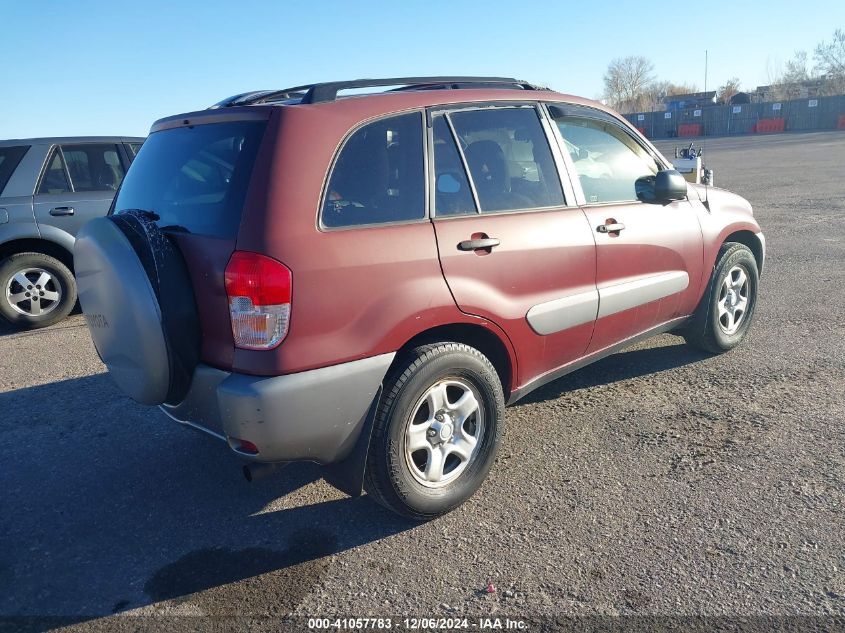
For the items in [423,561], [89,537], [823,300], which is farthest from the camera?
[823,300]

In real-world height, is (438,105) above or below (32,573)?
above

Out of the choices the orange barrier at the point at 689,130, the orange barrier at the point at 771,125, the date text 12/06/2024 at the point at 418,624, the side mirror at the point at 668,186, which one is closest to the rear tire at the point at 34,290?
the date text 12/06/2024 at the point at 418,624

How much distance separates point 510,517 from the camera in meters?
3.18

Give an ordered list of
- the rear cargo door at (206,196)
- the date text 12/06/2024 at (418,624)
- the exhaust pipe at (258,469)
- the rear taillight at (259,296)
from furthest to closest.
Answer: the exhaust pipe at (258,469) < the rear cargo door at (206,196) < the rear taillight at (259,296) < the date text 12/06/2024 at (418,624)

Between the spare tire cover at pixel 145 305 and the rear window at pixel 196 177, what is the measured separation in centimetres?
19

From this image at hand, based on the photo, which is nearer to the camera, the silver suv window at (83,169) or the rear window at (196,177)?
the rear window at (196,177)

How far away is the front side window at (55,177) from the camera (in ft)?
22.5

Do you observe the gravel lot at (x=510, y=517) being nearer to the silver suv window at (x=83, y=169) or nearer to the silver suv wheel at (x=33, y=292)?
the silver suv wheel at (x=33, y=292)

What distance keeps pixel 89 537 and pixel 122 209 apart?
164 centimetres

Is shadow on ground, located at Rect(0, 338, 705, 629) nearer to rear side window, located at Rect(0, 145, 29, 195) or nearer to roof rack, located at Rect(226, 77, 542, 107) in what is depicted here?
roof rack, located at Rect(226, 77, 542, 107)

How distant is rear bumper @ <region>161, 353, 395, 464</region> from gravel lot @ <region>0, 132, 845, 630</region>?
54 centimetres

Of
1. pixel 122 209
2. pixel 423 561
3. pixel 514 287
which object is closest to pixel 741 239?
pixel 514 287

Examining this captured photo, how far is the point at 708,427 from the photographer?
155 inches

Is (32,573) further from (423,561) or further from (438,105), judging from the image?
(438,105)
